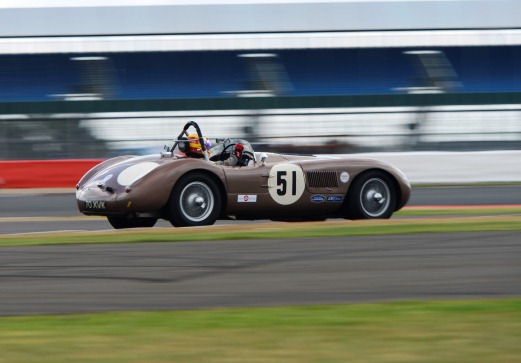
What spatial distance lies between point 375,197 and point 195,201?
211 cm

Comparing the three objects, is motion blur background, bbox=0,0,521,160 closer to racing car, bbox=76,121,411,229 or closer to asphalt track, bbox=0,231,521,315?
racing car, bbox=76,121,411,229

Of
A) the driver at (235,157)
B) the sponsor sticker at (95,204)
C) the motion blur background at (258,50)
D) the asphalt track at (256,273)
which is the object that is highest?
the motion blur background at (258,50)

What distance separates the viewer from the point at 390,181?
36.0ft

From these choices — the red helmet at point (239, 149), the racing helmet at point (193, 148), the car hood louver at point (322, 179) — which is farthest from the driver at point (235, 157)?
the car hood louver at point (322, 179)

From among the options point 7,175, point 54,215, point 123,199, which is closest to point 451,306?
point 123,199

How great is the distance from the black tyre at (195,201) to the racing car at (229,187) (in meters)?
0.01

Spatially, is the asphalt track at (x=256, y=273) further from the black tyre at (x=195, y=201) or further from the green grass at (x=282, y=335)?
the black tyre at (x=195, y=201)

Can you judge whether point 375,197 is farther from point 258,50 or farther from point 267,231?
point 258,50

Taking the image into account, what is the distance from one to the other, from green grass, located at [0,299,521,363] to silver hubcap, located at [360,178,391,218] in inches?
216

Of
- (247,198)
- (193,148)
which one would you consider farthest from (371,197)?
(193,148)

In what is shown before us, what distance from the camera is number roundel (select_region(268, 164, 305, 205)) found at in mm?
10438

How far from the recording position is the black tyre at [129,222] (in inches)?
425

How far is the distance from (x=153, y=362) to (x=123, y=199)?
5.86 meters

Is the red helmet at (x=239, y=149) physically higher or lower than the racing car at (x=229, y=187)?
higher
